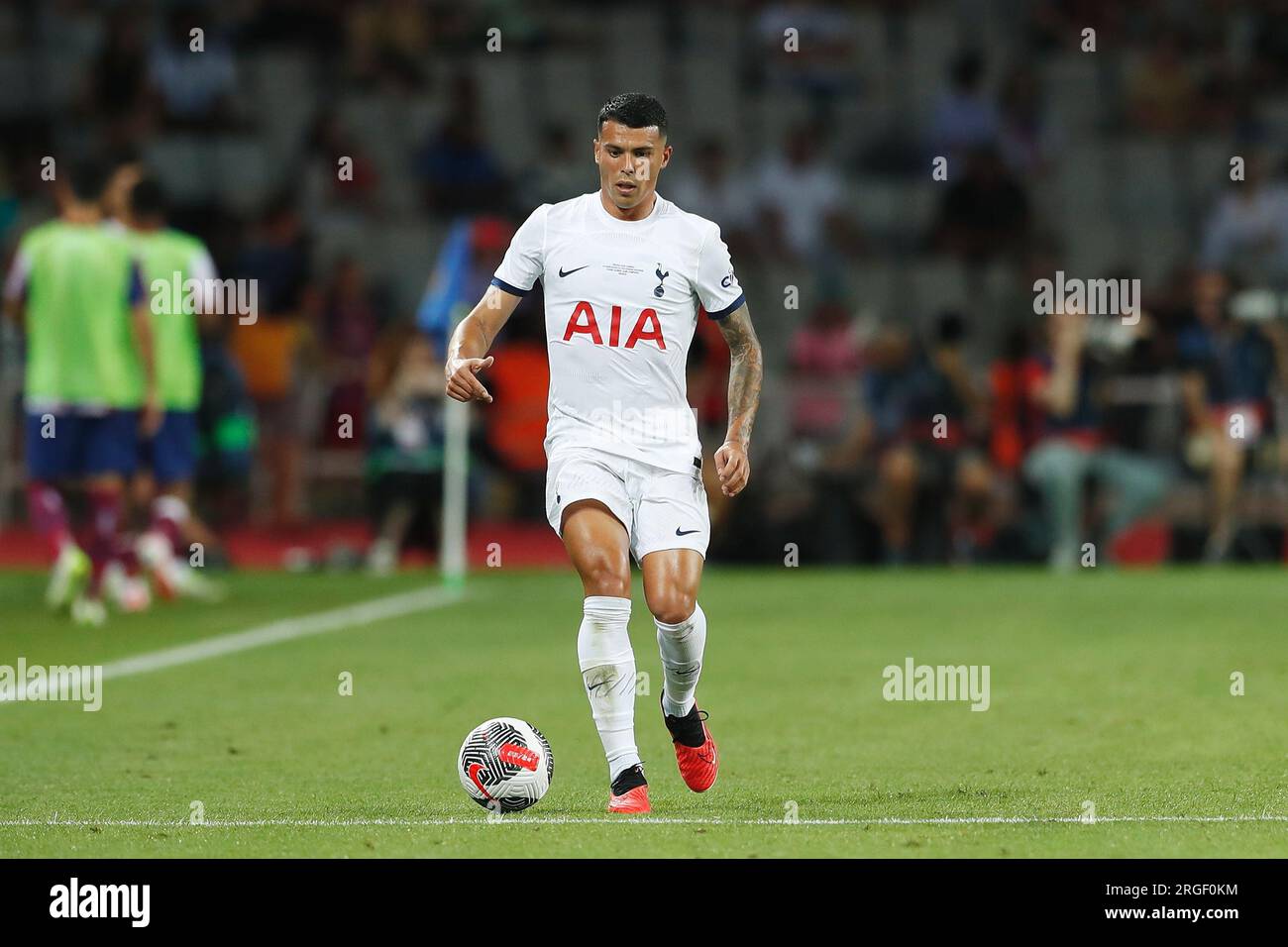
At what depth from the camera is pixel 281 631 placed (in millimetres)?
13914

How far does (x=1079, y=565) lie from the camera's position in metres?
19.0

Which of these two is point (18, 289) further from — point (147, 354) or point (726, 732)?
point (726, 732)

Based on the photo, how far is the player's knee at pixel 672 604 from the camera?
24.6 ft

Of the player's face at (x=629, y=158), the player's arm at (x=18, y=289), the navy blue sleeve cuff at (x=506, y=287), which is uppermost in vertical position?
the player's face at (x=629, y=158)

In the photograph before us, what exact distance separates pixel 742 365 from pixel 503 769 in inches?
64.8

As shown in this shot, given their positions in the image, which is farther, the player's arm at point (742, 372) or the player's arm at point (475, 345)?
the player's arm at point (742, 372)

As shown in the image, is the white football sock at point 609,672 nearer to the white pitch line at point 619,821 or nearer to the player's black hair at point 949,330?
the white pitch line at point 619,821

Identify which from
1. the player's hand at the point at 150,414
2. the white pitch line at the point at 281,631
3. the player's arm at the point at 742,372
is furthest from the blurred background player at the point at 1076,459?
the player's arm at the point at 742,372

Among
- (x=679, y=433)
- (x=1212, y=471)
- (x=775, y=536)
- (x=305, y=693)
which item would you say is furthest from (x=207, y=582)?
(x=679, y=433)

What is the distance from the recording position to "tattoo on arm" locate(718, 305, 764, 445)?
7898 mm

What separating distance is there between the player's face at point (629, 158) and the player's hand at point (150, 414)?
25.7 ft

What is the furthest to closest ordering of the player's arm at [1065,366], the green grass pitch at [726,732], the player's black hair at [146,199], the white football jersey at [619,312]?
the player's arm at [1065,366], the player's black hair at [146,199], the white football jersey at [619,312], the green grass pitch at [726,732]

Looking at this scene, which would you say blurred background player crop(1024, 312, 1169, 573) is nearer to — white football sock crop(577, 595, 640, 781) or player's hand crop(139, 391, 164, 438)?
player's hand crop(139, 391, 164, 438)

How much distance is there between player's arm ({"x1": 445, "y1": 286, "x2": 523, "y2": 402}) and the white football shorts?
0.38 m
